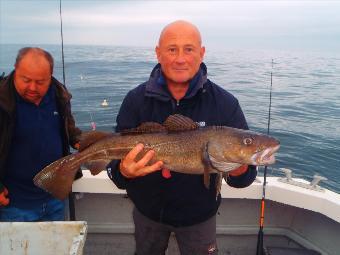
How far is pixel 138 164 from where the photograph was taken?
3057 mm

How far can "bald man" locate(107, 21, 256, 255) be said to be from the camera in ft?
10.8

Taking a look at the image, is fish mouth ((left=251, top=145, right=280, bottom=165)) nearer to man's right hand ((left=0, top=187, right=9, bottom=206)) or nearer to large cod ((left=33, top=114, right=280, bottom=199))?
large cod ((left=33, top=114, right=280, bottom=199))

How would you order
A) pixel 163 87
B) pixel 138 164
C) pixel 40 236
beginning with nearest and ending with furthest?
pixel 40 236, pixel 138 164, pixel 163 87

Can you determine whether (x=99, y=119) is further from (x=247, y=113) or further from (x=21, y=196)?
(x=21, y=196)

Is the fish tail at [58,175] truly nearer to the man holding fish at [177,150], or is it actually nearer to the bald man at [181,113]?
the man holding fish at [177,150]

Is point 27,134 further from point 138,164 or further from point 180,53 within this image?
point 180,53

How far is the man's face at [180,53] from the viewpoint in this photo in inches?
127

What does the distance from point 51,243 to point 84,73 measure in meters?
28.1

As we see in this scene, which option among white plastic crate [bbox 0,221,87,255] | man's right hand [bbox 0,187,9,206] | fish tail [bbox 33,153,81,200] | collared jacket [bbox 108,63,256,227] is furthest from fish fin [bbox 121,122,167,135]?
man's right hand [bbox 0,187,9,206]

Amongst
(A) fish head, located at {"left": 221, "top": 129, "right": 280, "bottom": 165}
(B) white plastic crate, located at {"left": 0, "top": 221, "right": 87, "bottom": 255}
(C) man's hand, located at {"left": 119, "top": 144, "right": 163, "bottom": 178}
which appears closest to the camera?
(B) white plastic crate, located at {"left": 0, "top": 221, "right": 87, "bottom": 255}

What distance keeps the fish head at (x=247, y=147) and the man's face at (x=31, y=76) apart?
2.00 metres

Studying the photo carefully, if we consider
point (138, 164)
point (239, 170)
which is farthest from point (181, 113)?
point (239, 170)

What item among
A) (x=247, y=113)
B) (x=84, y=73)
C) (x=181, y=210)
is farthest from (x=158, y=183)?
(x=84, y=73)

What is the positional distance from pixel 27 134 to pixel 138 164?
4.80 ft
